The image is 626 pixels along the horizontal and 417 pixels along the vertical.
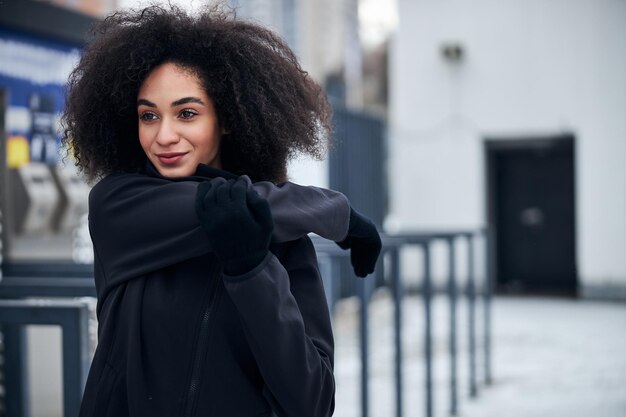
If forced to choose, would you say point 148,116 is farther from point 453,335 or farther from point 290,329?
point 453,335

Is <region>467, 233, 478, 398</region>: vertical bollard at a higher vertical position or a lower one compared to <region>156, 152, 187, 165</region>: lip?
lower

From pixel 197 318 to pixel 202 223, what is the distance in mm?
171

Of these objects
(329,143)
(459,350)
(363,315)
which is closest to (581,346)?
(459,350)

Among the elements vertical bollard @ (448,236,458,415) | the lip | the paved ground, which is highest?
the lip

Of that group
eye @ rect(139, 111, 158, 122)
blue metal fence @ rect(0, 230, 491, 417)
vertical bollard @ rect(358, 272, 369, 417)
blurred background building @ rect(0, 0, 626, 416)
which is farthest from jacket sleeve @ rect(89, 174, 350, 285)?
blurred background building @ rect(0, 0, 626, 416)

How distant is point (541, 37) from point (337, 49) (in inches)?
568

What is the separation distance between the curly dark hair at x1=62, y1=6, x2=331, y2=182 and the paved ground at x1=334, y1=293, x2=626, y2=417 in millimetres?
3559

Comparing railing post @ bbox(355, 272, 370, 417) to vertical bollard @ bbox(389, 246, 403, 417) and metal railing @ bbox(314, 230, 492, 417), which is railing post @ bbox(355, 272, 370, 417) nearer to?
metal railing @ bbox(314, 230, 492, 417)

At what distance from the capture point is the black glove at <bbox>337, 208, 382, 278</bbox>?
1651 millimetres

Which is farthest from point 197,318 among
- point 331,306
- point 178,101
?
point 331,306

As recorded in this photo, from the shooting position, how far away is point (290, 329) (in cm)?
131

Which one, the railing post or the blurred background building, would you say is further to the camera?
the blurred background building

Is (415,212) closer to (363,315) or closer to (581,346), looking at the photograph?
(581,346)

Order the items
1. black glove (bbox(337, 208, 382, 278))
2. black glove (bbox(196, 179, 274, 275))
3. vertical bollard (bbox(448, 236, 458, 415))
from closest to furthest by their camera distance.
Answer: black glove (bbox(196, 179, 274, 275)) < black glove (bbox(337, 208, 382, 278)) < vertical bollard (bbox(448, 236, 458, 415))
